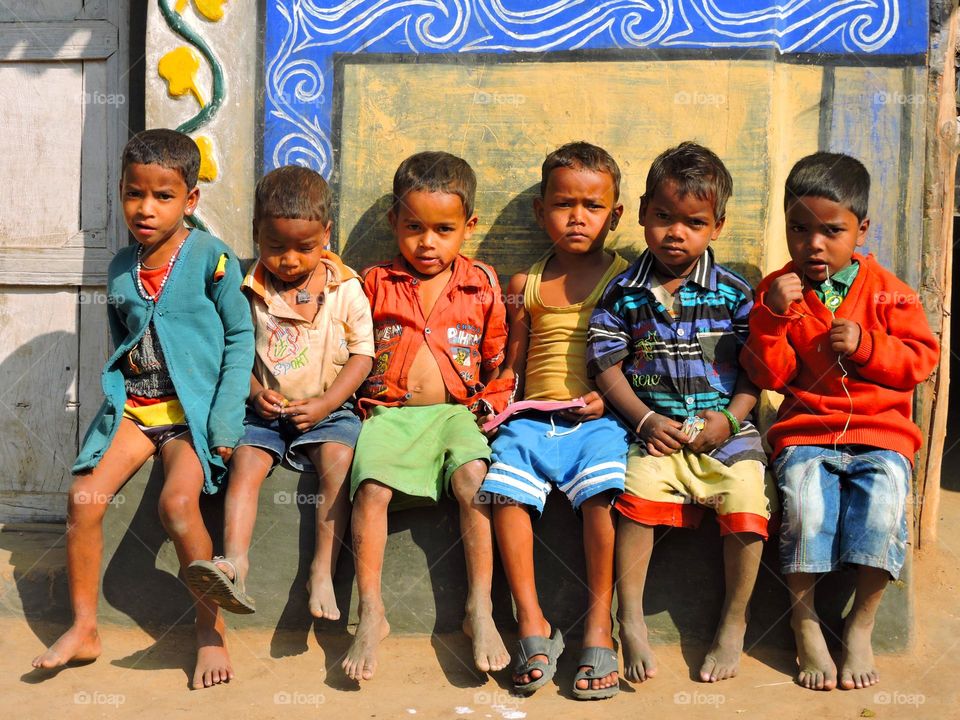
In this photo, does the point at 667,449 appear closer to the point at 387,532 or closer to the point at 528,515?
the point at 528,515

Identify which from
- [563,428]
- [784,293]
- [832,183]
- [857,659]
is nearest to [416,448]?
[563,428]

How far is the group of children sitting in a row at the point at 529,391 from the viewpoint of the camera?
3109mm

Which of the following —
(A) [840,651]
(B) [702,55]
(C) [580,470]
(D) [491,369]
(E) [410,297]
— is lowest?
(A) [840,651]

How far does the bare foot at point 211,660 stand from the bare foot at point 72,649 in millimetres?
361

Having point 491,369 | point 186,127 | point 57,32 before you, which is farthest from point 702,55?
point 57,32

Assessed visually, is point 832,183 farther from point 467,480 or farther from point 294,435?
point 294,435

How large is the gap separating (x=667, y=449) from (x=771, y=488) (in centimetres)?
35

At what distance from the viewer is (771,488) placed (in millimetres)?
3211

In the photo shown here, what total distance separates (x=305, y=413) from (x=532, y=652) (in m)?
1.09

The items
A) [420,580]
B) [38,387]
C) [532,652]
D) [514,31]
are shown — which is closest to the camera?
[532,652]

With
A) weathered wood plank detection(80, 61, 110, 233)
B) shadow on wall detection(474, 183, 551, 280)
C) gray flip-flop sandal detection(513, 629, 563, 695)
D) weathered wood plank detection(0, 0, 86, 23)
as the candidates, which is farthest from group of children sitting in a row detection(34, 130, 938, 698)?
weathered wood plank detection(0, 0, 86, 23)

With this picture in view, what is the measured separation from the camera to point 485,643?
120 inches

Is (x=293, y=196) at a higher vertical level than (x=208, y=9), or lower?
lower

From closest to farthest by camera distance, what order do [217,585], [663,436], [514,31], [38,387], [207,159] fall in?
1. [217,585]
2. [663,436]
3. [514,31]
4. [207,159]
5. [38,387]
